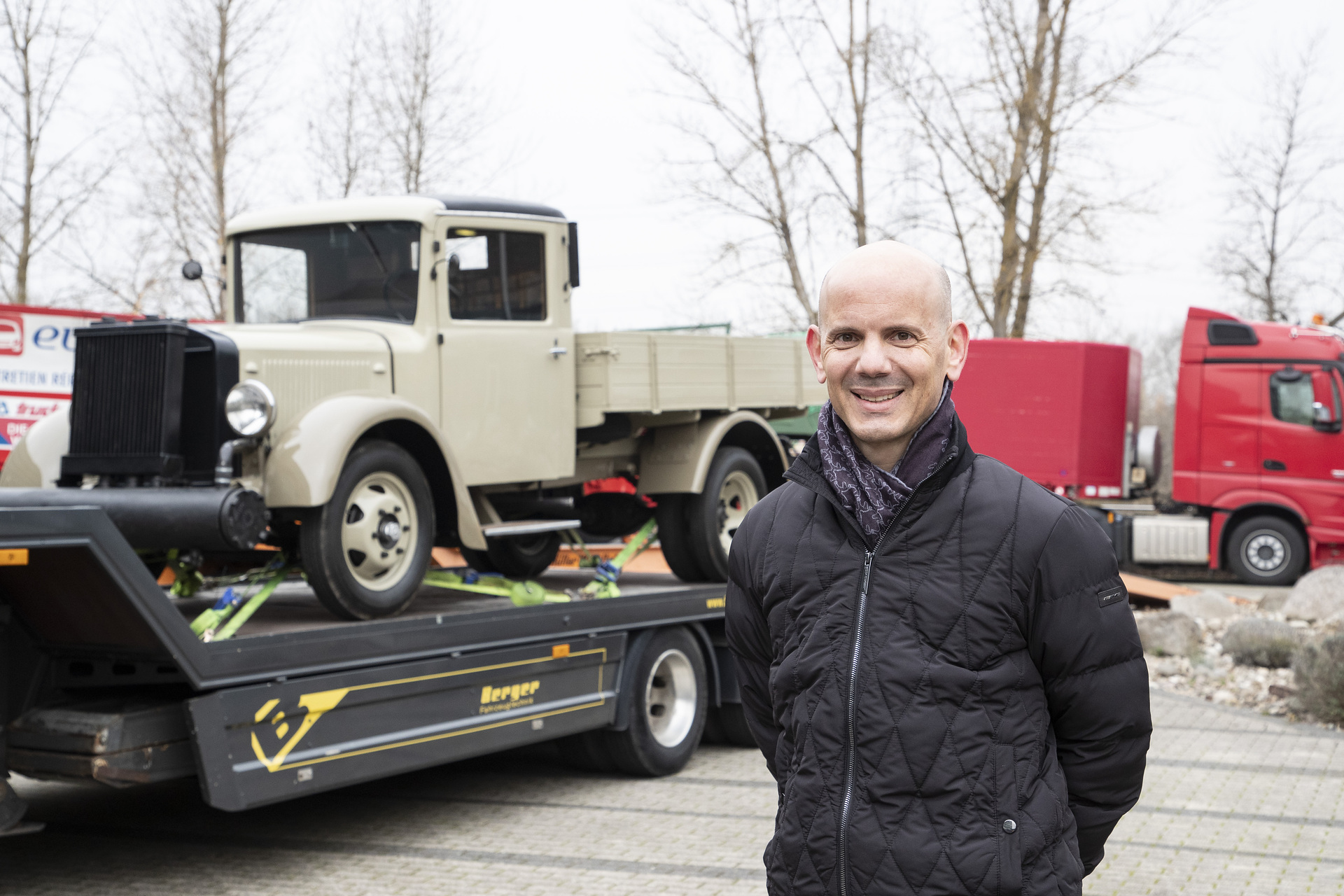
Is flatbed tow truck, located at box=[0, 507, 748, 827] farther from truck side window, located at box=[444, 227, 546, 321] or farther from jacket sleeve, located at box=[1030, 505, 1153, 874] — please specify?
jacket sleeve, located at box=[1030, 505, 1153, 874]

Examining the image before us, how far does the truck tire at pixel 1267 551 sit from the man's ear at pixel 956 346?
54.3 ft

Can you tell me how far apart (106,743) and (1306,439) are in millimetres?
15581

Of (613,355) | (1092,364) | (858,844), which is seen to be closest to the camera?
(858,844)

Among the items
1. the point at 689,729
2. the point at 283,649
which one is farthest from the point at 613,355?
the point at 283,649

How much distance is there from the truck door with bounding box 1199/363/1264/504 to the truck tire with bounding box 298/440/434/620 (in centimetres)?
1328

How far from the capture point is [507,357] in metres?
7.23

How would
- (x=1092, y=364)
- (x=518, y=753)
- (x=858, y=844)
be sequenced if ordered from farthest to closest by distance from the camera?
(x=1092, y=364) < (x=518, y=753) < (x=858, y=844)

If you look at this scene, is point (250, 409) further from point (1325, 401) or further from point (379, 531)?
point (1325, 401)

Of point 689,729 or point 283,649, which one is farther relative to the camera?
point 689,729

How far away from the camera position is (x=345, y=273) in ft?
23.2

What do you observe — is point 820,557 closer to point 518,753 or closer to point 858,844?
point 858,844

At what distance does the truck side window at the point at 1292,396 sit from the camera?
54.5ft

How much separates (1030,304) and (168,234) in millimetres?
12853

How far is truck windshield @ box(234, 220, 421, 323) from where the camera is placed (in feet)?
22.9
